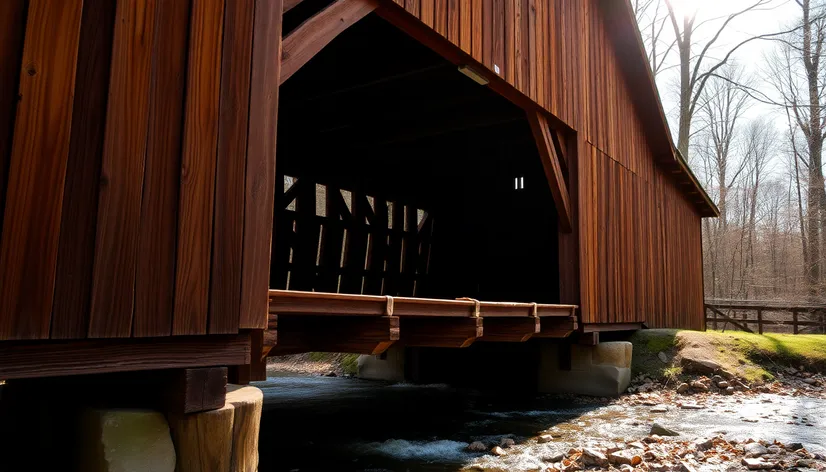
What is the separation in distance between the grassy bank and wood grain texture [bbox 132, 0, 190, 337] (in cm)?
810

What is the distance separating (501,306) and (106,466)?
3.89m

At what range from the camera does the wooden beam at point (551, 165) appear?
285 inches

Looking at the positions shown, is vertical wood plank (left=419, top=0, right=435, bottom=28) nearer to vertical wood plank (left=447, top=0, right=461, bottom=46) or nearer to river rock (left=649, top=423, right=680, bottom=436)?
vertical wood plank (left=447, top=0, right=461, bottom=46)

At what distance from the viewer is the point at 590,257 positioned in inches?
324

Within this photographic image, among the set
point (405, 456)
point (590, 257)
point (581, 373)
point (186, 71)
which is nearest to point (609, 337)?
point (581, 373)

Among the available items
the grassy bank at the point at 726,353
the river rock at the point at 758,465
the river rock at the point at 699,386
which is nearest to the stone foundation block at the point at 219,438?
the river rock at the point at 758,465

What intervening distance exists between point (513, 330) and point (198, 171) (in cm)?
429

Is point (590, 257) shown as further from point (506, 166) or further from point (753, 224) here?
point (753, 224)

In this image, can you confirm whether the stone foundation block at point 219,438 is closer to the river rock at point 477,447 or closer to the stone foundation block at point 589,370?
the river rock at point 477,447

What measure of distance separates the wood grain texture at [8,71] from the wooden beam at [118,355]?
501 mm

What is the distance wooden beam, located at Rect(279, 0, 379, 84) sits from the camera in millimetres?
3615

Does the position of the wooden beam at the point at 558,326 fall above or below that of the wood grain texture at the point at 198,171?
below

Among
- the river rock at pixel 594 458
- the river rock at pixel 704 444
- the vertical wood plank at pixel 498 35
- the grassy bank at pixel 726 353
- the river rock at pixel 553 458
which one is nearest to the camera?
the river rock at pixel 594 458

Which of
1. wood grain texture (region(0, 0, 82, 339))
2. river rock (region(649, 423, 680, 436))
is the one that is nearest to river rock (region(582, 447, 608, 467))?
river rock (region(649, 423, 680, 436))
